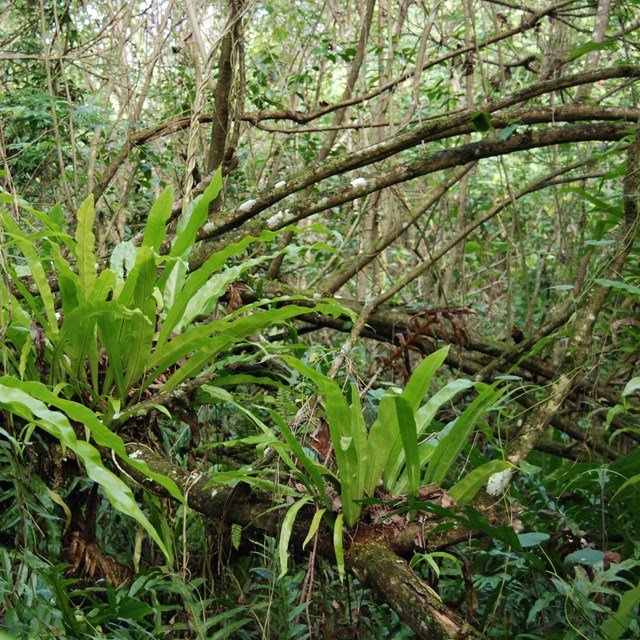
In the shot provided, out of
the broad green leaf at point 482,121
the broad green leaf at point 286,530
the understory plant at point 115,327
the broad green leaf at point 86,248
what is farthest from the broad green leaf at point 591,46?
the broad green leaf at point 286,530

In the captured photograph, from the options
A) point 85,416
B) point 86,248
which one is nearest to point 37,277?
point 86,248

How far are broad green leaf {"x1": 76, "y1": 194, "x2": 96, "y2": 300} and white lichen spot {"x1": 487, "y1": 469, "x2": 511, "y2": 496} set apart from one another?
1.36 meters

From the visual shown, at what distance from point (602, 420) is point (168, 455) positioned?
2.34m

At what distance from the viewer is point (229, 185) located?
4875 millimetres

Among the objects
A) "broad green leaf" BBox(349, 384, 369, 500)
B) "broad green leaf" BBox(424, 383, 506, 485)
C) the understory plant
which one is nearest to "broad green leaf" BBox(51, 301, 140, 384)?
the understory plant

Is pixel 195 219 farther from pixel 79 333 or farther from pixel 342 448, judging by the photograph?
pixel 342 448

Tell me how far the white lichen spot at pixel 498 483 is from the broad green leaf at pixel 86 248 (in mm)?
1358

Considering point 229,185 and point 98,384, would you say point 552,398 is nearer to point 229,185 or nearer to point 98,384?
point 98,384

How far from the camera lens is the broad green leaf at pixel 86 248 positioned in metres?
2.33

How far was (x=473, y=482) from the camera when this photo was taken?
1.83 meters

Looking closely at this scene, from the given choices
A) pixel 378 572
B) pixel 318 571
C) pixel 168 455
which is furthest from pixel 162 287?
pixel 378 572

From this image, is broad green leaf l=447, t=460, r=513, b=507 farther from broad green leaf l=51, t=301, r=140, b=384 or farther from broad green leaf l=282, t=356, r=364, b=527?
broad green leaf l=51, t=301, r=140, b=384

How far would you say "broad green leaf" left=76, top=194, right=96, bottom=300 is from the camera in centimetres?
233

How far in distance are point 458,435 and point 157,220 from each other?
123 cm
